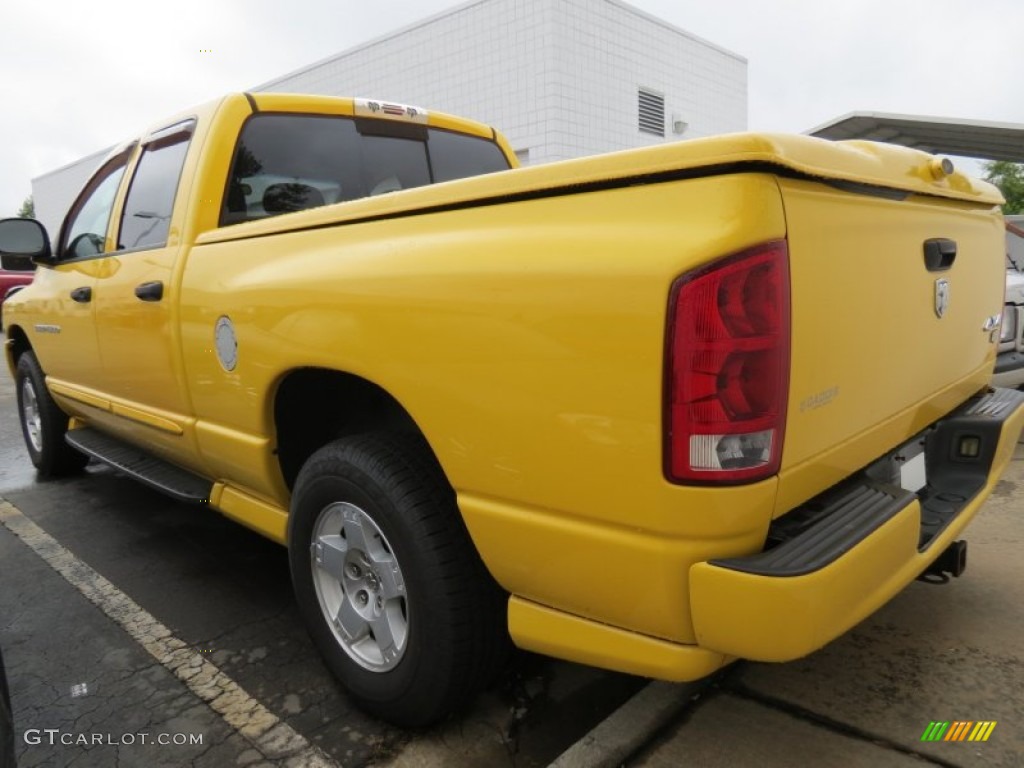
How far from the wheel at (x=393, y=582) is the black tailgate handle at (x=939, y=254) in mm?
1417

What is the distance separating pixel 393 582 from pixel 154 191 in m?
2.17

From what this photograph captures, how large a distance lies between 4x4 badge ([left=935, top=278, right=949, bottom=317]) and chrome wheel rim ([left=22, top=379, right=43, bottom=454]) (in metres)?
4.87

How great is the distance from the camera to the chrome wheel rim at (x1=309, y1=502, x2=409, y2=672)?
2107mm

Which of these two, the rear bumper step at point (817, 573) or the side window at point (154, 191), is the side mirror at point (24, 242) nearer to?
the side window at point (154, 191)

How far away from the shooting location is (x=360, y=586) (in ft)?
7.31

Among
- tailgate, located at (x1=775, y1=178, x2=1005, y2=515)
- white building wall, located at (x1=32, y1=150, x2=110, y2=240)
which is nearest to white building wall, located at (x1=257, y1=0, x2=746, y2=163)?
tailgate, located at (x1=775, y1=178, x2=1005, y2=515)

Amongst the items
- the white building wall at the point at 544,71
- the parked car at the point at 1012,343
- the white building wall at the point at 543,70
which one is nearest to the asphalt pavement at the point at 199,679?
the parked car at the point at 1012,343

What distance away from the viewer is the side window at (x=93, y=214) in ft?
12.1

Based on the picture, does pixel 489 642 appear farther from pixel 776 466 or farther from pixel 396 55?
pixel 396 55

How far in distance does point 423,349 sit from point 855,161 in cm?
107

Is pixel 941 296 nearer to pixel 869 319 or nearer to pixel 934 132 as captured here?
pixel 869 319

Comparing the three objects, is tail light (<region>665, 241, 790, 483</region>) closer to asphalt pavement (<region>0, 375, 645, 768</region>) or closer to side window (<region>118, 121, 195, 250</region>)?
asphalt pavement (<region>0, 375, 645, 768</region>)

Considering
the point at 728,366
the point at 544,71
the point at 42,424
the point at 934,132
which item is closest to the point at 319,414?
the point at 728,366

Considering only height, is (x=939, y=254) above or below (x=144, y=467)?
above
